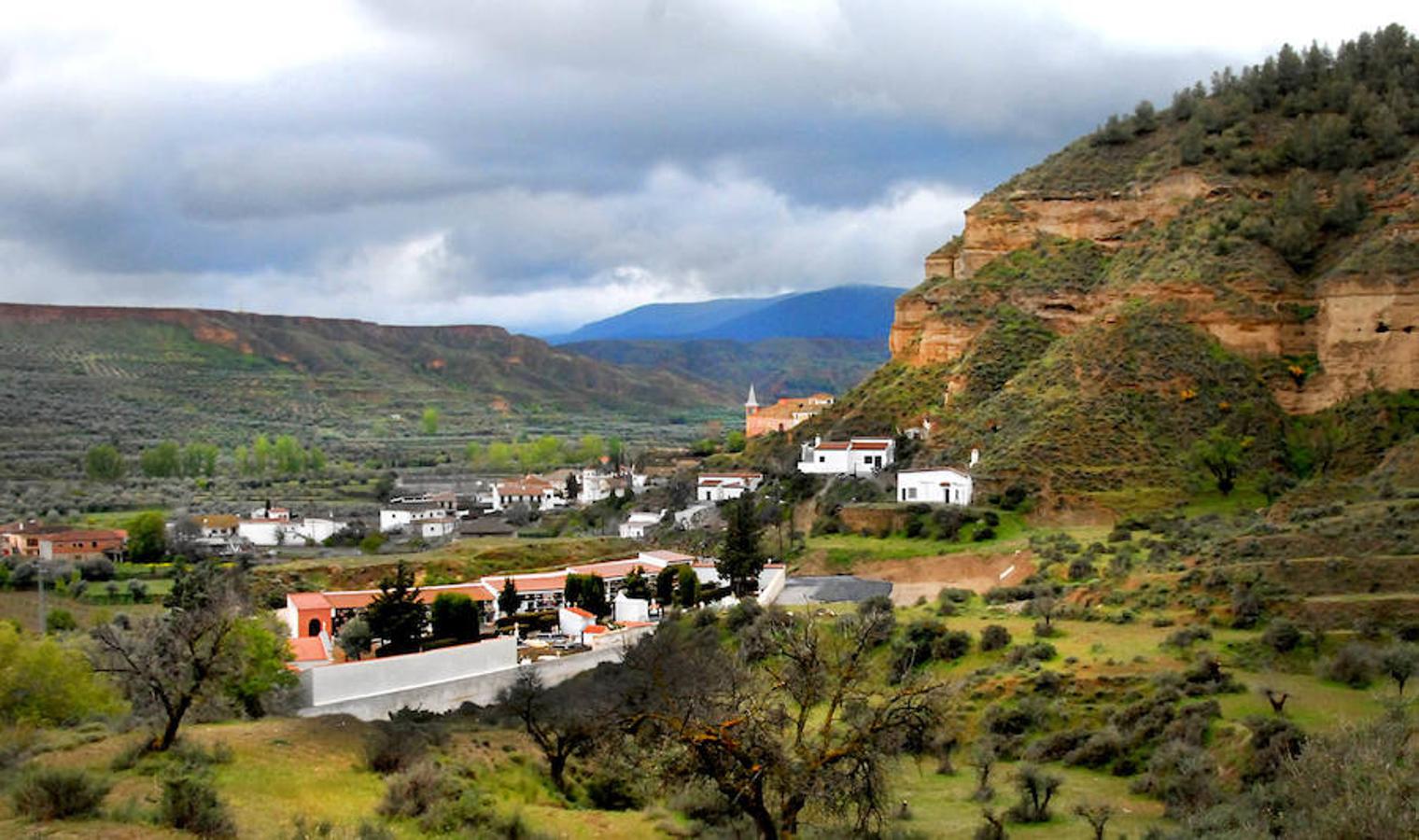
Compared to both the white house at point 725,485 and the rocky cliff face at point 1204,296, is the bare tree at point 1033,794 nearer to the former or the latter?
the rocky cliff face at point 1204,296

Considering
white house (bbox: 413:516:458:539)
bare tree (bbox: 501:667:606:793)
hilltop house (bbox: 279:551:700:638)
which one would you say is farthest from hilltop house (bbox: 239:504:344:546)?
bare tree (bbox: 501:667:606:793)

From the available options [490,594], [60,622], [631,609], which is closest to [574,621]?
[631,609]

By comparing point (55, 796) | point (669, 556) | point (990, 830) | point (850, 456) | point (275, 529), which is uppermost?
point (850, 456)

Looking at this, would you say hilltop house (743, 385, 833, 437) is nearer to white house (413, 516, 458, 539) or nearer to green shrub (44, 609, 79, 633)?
white house (413, 516, 458, 539)

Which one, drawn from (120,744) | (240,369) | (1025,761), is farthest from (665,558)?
(240,369)

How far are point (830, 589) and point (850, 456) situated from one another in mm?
15318

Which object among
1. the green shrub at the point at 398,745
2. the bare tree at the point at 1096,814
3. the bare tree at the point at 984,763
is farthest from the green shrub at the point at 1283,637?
the green shrub at the point at 398,745

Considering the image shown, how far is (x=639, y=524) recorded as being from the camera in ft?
186

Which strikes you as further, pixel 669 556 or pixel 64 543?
pixel 64 543

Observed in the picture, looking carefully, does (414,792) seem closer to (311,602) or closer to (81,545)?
(311,602)

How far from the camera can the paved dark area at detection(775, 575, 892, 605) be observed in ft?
120

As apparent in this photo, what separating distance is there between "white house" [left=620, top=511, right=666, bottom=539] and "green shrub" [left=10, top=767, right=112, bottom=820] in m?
40.4

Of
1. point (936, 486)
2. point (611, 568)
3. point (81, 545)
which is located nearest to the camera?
point (611, 568)

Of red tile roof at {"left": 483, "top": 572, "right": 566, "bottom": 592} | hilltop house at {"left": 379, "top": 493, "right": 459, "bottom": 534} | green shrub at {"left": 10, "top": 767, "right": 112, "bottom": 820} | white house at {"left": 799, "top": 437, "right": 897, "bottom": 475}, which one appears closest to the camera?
green shrub at {"left": 10, "top": 767, "right": 112, "bottom": 820}
